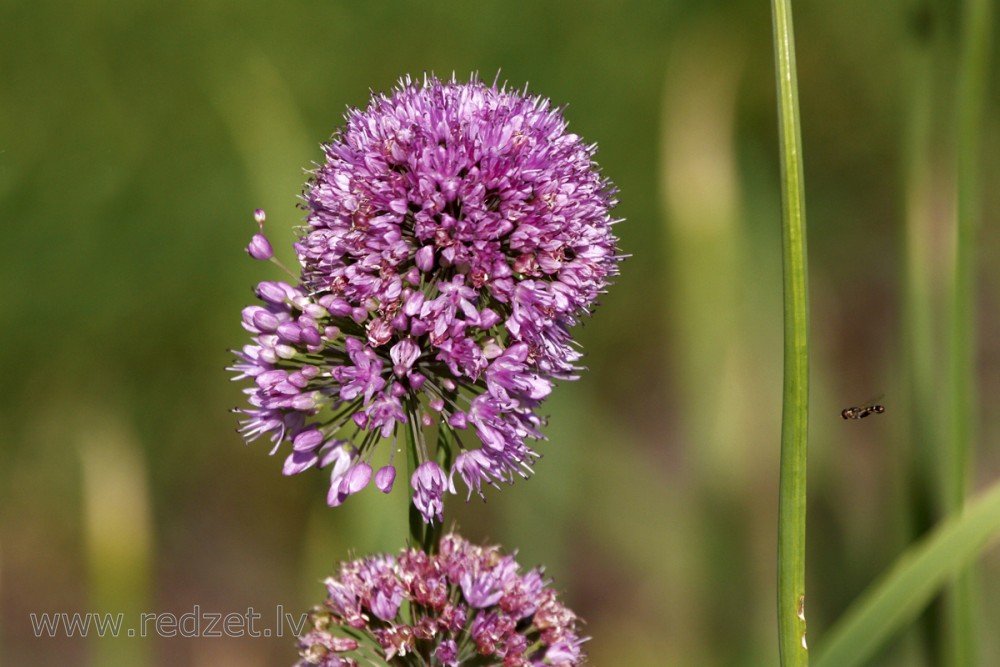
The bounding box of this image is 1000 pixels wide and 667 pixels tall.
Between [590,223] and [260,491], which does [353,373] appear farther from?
[260,491]

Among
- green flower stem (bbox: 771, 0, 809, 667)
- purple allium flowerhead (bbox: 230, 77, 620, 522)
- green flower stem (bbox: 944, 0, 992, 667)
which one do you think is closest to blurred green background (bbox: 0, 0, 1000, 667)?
green flower stem (bbox: 944, 0, 992, 667)

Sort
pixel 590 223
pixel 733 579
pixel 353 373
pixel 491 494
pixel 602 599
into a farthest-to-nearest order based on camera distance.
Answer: pixel 602 599 → pixel 491 494 → pixel 733 579 → pixel 590 223 → pixel 353 373

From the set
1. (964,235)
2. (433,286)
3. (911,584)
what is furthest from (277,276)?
(911,584)

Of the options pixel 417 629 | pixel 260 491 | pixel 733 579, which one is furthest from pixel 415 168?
pixel 260 491

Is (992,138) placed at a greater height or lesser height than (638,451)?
greater

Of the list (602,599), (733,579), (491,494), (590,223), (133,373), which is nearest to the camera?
(590,223)

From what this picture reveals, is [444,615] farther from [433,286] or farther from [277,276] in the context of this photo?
[277,276]
